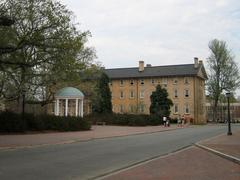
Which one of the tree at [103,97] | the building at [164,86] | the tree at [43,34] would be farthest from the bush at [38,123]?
the building at [164,86]

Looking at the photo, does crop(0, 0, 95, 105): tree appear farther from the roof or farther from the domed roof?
the roof

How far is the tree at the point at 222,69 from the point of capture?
316 feet

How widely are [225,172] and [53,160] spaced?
22.4 ft

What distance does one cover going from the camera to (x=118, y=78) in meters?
111

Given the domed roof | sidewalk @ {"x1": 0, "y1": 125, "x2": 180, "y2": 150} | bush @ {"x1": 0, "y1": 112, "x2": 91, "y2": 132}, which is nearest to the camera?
sidewalk @ {"x1": 0, "y1": 125, "x2": 180, "y2": 150}

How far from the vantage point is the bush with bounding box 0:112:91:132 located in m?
37.1

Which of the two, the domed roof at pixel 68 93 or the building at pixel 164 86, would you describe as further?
the building at pixel 164 86

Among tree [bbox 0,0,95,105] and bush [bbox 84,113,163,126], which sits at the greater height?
tree [bbox 0,0,95,105]

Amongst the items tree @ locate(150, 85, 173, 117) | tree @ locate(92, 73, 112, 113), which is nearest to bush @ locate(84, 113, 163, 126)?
tree @ locate(92, 73, 112, 113)

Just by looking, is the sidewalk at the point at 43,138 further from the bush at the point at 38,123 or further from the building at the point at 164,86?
the building at the point at 164,86

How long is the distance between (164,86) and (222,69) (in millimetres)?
14854

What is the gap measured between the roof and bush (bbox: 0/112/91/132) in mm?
57785

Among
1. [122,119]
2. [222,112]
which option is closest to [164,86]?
[222,112]

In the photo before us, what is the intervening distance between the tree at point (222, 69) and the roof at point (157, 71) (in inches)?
223
